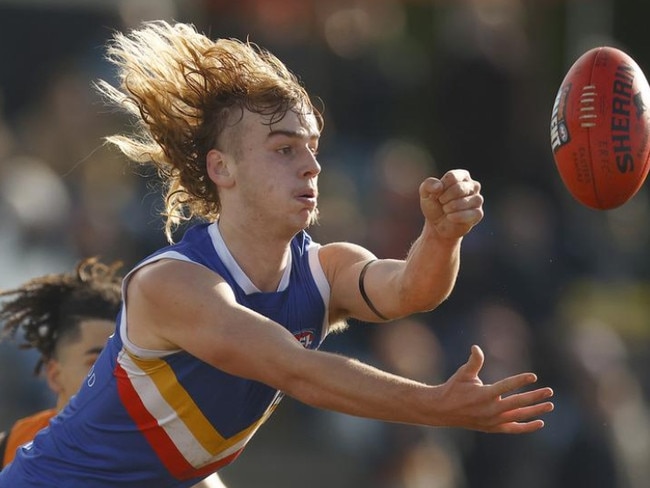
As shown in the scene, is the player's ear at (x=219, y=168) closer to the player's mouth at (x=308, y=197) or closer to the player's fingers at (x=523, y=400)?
the player's mouth at (x=308, y=197)

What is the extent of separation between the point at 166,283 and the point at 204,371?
42 cm

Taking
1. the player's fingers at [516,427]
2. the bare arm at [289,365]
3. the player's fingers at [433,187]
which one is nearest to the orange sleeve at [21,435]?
the bare arm at [289,365]

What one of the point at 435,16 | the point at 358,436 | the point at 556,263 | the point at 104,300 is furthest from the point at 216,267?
the point at 435,16

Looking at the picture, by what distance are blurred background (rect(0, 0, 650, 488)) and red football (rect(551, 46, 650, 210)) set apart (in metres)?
4.92

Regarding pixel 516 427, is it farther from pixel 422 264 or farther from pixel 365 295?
pixel 365 295

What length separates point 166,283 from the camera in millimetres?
5078

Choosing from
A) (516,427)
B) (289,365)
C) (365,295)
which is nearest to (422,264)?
(365,295)

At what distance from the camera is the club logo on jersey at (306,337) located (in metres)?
5.56

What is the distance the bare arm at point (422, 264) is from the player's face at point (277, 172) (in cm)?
31

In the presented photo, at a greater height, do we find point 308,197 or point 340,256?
point 308,197

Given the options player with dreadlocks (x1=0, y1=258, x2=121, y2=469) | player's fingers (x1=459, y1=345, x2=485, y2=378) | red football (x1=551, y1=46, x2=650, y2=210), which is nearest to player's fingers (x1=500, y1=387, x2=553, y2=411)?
player's fingers (x1=459, y1=345, x2=485, y2=378)

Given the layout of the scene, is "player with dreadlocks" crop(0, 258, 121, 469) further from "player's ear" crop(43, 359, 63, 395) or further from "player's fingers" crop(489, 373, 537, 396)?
"player's fingers" crop(489, 373, 537, 396)

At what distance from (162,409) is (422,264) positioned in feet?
3.73

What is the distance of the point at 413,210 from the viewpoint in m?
11.5
